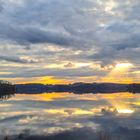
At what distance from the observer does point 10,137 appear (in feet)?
136

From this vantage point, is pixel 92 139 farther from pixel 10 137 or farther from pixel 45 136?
pixel 10 137

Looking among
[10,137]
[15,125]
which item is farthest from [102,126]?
[10,137]

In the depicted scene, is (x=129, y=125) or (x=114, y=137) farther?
(x=129, y=125)

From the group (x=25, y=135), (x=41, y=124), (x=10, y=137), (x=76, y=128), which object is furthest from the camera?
(x=41, y=124)

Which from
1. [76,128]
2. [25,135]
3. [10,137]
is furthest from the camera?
[76,128]

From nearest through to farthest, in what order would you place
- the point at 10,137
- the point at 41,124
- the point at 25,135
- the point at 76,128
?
the point at 10,137 → the point at 25,135 → the point at 76,128 → the point at 41,124

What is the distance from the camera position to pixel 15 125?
54.8m

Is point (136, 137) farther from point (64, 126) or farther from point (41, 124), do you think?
point (41, 124)

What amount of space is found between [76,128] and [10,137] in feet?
42.3

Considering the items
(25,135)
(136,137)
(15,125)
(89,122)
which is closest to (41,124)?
(15,125)

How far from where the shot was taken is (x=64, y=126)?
54250mm

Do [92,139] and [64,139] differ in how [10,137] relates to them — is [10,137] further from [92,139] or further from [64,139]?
[92,139]

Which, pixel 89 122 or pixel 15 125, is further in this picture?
pixel 89 122

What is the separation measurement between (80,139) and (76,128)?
8975 mm
